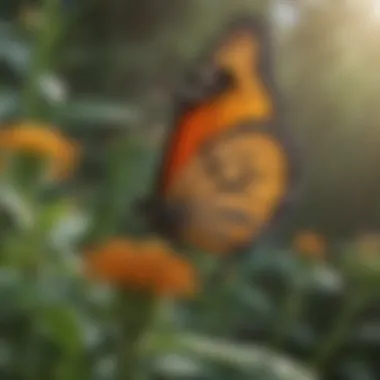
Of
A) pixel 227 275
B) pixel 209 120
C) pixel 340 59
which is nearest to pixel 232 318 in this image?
pixel 227 275

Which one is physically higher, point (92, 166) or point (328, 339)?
point (92, 166)

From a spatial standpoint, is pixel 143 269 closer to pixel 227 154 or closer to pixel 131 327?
pixel 131 327

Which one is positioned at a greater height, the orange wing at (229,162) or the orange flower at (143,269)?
the orange wing at (229,162)

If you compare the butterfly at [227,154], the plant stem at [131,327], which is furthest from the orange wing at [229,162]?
the plant stem at [131,327]

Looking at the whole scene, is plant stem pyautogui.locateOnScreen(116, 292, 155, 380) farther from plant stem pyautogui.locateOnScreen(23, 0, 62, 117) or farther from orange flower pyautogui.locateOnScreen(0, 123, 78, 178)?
plant stem pyautogui.locateOnScreen(23, 0, 62, 117)

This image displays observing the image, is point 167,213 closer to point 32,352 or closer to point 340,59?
point 32,352

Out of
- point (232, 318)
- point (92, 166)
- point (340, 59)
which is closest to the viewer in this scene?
point (232, 318)

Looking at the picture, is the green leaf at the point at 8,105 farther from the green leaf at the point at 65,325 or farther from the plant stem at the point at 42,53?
the green leaf at the point at 65,325
